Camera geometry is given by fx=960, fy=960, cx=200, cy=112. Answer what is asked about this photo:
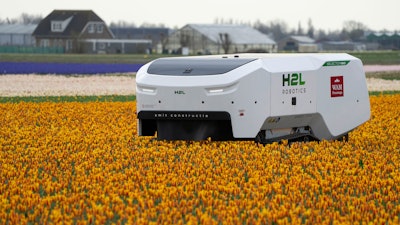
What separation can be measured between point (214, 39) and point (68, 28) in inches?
787

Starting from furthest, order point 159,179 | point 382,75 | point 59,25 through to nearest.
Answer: point 59,25 < point 382,75 < point 159,179

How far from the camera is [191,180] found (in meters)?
12.1

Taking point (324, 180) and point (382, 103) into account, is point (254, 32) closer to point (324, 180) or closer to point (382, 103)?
point (382, 103)

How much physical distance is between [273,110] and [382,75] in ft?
122

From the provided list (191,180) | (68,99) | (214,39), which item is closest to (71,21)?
(214,39)

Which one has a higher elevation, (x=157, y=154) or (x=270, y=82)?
(x=270, y=82)

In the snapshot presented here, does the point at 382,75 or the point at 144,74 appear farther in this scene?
the point at 382,75

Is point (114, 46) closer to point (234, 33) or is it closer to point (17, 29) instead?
point (234, 33)

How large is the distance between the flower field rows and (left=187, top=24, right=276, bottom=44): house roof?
112252mm

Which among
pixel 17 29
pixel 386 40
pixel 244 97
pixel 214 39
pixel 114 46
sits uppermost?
pixel 244 97

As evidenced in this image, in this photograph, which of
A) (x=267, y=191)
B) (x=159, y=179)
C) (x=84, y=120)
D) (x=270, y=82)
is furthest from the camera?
(x=84, y=120)

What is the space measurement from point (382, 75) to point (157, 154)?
38141mm

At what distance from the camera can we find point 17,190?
11414 mm

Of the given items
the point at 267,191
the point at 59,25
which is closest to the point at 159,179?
the point at 267,191
